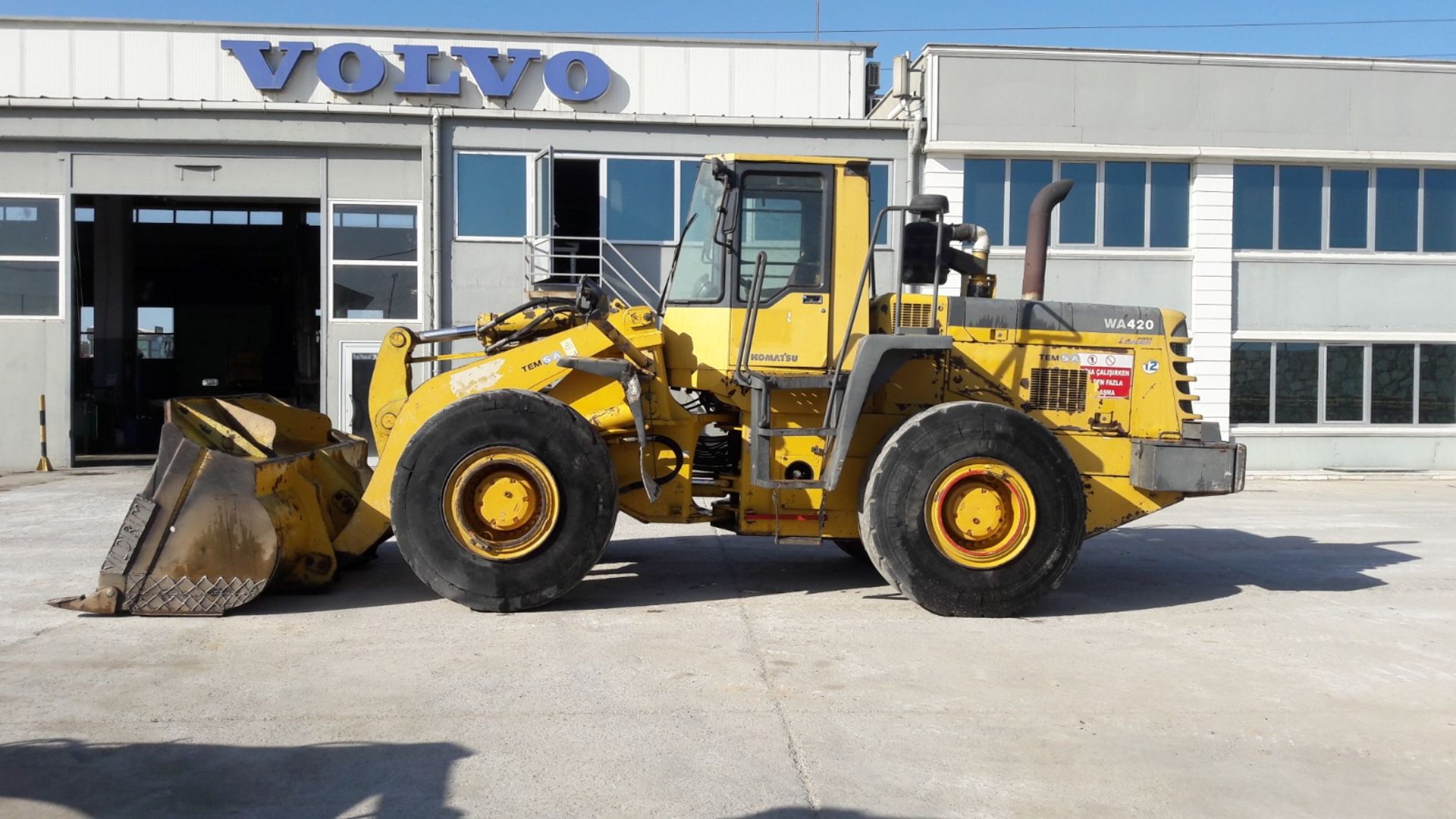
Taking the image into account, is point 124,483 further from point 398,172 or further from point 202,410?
point 202,410

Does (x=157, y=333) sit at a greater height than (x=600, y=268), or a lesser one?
lesser

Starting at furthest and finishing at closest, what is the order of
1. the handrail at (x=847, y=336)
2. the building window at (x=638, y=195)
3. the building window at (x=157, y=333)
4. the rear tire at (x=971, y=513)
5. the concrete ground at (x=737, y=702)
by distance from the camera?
the building window at (x=157, y=333)
the building window at (x=638, y=195)
the handrail at (x=847, y=336)
the rear tire at (x=971, y=513)
the concrete ground at (x=737, y=702)

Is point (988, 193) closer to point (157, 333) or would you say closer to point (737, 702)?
point (737, 702)

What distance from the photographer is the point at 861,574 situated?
8984mm

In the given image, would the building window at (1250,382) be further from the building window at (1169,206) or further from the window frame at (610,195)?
the window frame at (610,195)

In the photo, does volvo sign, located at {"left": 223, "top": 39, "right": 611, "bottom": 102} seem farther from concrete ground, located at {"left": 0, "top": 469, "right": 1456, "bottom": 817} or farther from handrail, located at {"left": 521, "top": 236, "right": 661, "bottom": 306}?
concrete ground, located at {"left": 0, "top": 469, "right": 1456, "bottom": 817}

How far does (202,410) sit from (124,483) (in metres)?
9.68

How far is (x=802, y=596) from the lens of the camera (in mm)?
8031

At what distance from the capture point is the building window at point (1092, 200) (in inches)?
734

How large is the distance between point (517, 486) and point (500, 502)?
14cm

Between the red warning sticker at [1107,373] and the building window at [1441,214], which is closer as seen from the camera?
the red warning sticker at [1107,373]

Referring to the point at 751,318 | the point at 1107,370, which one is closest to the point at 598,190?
the point at 751,318

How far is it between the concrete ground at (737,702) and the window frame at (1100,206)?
34.8 feet

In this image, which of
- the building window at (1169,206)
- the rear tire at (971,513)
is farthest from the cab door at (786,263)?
the building window at (1169,206)
